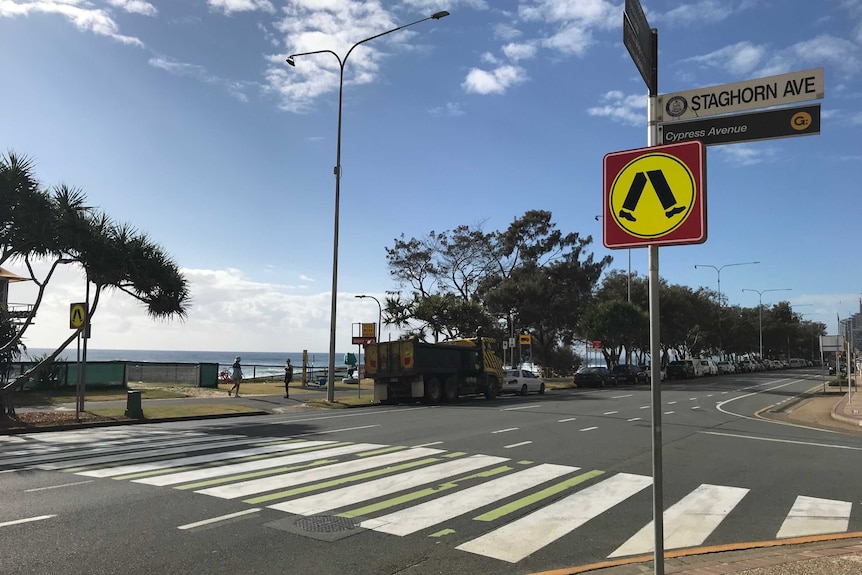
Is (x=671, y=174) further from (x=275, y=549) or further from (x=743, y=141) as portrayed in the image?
(x=275, y=549)

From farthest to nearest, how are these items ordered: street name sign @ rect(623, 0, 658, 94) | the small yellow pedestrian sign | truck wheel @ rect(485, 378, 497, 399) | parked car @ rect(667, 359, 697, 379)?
parked car @ rect(667, 359, 697, 379) < truck wheel @ rect(485, 378, 497, 399) < the small yellow pedestrian sign < street name sign @ rect(623, 0, 658, 94)

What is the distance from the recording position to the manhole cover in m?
6.63

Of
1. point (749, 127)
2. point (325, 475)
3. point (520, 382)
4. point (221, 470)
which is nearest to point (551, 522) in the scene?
point (325, 475)

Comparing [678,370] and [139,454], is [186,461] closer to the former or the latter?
[139,454]

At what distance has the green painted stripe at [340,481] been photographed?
26.1 feet

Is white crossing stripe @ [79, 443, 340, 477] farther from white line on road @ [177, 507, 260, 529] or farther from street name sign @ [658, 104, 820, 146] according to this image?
street name sign @ [658, 104, 820, 146]

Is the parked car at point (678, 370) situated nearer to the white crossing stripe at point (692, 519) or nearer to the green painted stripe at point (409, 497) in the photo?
the white crossing stripe at point (692, 519)

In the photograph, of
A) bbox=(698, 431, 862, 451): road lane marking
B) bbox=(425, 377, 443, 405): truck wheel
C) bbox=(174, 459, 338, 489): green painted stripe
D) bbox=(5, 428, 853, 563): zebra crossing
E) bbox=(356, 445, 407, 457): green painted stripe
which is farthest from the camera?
bbox=(425, 377, 443, 405): truck wheel

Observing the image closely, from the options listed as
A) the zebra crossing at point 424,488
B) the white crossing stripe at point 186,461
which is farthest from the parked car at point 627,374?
the white crossing stripe at point 186,461

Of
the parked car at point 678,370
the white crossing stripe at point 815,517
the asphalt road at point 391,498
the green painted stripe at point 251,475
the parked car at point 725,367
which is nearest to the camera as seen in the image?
the asphalt road at point 391,498

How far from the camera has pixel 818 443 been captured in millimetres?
14398

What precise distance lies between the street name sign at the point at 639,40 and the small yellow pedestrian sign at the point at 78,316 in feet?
58.1

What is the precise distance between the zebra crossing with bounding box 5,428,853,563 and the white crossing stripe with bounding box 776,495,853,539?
0.01 m

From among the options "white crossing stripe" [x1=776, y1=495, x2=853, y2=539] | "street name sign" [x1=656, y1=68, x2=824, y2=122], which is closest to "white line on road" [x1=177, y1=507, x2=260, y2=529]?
"white crossing stripe" [x1=776, y1=495, x2=853, y2=539]
